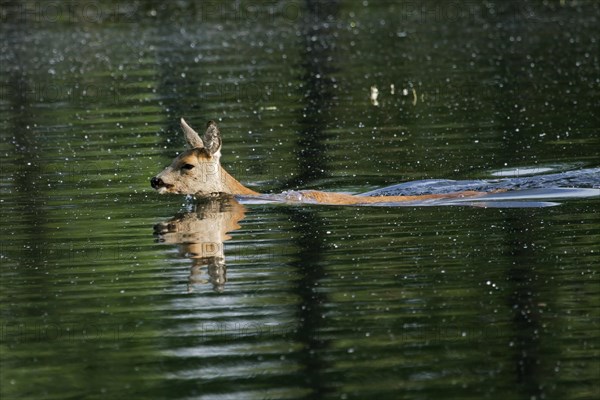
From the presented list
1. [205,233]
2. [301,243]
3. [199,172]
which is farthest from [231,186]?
[301,243]

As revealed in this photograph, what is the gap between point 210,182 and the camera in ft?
50.4

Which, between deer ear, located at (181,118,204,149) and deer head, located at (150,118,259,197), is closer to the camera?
deer head, located at (150,118,259,197)

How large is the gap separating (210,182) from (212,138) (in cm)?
57

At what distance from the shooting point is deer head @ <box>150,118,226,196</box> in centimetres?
1512

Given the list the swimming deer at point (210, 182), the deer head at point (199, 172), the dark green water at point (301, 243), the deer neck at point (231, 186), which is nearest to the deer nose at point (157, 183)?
the swimming deer at point (210, 182)

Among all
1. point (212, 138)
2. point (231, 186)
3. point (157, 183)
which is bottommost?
point (231, 186)

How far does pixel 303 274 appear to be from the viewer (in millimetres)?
11188

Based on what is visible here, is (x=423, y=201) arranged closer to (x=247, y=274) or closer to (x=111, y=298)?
(x=247, y=274)

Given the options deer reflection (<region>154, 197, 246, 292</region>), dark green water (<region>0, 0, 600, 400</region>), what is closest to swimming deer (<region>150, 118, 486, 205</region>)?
deer reflection (<region>154, 197, 246, 292</region>)

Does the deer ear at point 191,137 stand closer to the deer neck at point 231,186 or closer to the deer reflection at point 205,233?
the deer neck at point 231,186

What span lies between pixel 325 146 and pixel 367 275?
8.71 metres

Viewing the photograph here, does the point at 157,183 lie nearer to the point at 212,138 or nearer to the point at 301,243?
the point at 212,138

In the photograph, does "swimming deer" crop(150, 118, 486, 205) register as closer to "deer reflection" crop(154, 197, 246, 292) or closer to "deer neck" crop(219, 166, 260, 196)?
"deer neck" crop(219, 166, 260, 196)

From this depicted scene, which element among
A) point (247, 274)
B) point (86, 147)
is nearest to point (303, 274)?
point (247, 274)
